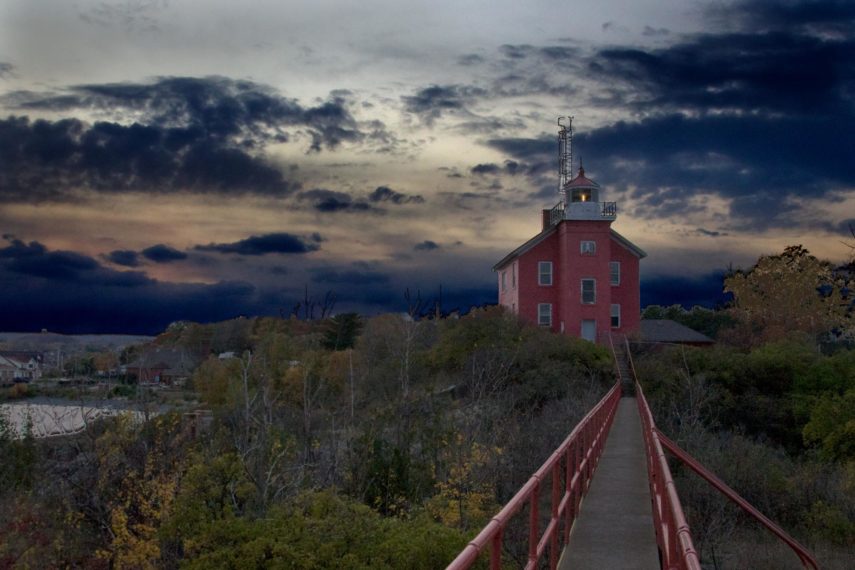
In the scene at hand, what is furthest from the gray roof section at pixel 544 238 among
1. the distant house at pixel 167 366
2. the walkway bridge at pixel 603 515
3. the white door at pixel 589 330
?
the distant house at pixel 167 366

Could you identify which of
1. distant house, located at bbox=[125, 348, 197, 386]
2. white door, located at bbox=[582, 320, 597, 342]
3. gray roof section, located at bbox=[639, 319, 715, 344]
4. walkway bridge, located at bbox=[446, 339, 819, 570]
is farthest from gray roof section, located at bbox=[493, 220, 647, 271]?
distant house, located at bbox=[125, 348, 197, 386]

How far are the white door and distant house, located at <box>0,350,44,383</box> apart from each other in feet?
182

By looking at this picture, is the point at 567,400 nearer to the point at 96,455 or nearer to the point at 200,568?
the point at 96,455

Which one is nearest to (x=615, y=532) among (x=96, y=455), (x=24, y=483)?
(x=96, y=455)

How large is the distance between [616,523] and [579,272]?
141ft

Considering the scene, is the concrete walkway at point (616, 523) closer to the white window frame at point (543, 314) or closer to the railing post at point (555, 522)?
the railing post at point (555, 522)

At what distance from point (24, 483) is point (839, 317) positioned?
64.0 metres

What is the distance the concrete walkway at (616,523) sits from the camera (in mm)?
10656

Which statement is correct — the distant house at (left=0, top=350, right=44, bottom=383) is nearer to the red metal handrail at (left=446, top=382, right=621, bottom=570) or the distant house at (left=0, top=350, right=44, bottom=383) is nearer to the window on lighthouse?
the window on lighthouse

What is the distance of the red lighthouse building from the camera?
→ 181ft

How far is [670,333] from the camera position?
73125mm

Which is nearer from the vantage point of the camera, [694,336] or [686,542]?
[686,542]

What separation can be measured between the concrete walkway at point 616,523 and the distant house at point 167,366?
7686 cm

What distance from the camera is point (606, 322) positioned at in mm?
55656
